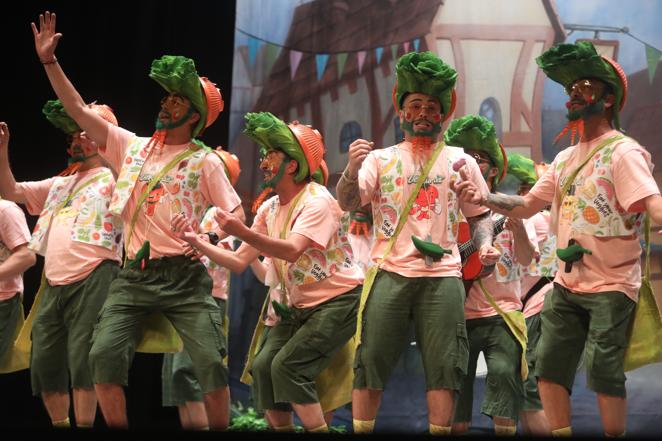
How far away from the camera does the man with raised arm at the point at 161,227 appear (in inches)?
185

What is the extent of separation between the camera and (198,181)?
193 inches

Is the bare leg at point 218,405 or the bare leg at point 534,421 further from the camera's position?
the bare leg at point 534,421

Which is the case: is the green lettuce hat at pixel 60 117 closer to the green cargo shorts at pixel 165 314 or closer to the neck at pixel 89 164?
the neck at pixel 89 164

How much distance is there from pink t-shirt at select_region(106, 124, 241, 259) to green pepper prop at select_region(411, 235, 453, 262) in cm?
104

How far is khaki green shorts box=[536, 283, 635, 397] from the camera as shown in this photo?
13.7 feet

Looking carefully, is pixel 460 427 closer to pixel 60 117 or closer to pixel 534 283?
pixel 534 283

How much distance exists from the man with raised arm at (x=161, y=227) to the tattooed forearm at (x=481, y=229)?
1.17 metres

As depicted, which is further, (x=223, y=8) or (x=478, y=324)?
(x=223, y=8)

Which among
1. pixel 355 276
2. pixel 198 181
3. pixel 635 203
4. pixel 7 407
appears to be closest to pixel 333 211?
pixel 355 276

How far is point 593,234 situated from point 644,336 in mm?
496

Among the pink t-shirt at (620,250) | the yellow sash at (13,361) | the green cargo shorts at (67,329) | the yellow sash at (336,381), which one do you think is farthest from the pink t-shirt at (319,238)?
the yellow sash at (13,361)

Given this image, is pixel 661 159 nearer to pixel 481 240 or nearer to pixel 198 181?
pixel 481 240

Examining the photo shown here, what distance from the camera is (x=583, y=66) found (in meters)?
4.39

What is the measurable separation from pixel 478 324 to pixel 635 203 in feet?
4.43
